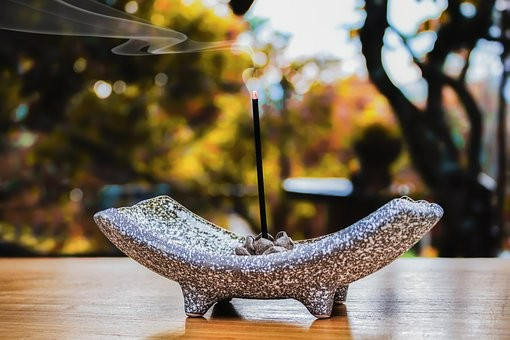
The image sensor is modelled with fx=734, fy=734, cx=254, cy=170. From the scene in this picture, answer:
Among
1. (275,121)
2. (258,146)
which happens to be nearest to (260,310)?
(258,146)

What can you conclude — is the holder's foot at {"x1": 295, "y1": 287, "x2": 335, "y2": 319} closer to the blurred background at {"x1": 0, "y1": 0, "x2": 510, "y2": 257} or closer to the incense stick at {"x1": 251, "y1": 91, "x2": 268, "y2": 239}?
the incense stick at {"x1": 251, "y1": 91, "x2": 268, "y2": 239}

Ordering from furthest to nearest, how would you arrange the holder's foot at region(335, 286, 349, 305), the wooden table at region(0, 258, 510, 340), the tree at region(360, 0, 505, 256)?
the tree at region(360, 0, 505, 256) < the holder's foot at region(335, 286, 349, 305) < the wooden table at region(0, 258, 510, 340)

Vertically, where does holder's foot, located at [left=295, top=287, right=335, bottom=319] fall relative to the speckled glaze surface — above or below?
below

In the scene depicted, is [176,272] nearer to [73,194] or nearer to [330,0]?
[330,0]

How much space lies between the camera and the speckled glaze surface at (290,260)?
70 centimetres

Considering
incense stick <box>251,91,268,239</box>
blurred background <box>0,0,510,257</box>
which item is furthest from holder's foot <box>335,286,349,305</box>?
blurred background <box>0,0,510,257</box>

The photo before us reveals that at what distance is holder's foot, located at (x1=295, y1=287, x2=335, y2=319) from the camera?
0.75 meters

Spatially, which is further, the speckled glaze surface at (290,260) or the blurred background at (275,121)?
the blurred background at (275,121)

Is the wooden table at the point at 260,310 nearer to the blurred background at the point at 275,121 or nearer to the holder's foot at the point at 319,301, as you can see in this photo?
the holder's foot at the point at 319,301

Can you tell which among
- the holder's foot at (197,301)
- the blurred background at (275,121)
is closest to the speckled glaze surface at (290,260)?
the holder's foot at (197,301)

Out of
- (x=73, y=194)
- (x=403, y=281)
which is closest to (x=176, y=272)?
(x=403, y=281)

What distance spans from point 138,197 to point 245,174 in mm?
528

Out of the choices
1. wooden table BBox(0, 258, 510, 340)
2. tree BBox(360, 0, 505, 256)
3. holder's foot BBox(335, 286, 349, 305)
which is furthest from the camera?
tree BBox(360, 0, 505, 256)

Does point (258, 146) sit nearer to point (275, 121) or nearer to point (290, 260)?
point (290, 260)
